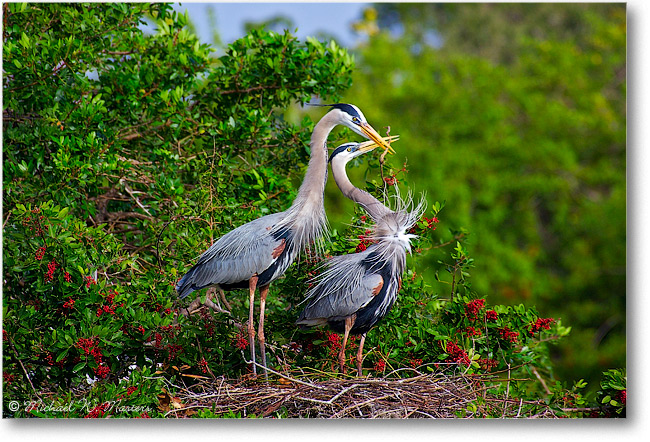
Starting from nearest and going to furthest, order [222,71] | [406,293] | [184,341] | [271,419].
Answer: [271,419] < [184,341] < [406,293] < [222,71]

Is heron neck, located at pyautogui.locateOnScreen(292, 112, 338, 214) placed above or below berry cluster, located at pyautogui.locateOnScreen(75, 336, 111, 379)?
above

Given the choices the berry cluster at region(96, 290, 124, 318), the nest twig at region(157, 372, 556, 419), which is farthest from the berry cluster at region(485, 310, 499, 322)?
the berry cluster at region(96, 290, 124, 318)

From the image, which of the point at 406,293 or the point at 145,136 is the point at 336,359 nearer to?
the point at 406,293

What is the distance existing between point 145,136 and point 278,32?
3.20 feet

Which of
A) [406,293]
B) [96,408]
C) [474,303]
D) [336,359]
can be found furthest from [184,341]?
[474,303]

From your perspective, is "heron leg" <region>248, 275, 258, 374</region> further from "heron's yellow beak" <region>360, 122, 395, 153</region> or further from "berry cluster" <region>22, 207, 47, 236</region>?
"berry cluster" <region>22, 207, 47, 236</region>

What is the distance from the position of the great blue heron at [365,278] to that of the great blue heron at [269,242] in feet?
0.58

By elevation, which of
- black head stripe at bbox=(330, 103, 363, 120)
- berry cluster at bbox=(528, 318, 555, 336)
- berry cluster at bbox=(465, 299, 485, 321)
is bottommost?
berry cluster at bbox=(528, 318, 555, 336)

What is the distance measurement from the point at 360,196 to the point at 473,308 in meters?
0.80

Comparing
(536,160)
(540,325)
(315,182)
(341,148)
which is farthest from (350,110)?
(536,160)

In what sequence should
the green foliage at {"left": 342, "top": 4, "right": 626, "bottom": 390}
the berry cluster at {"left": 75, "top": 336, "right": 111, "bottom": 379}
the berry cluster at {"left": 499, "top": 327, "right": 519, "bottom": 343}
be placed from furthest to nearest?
the green foliage at {"left": 342, "top": 4, "right": 626, "bottom": 390}, the berry cluster at {"left": 499, "top": 327, "right": 519, "bottom": 343}, the berry cluster at {"left": 75, "top": 336, "right": 111, "bottom": 379}

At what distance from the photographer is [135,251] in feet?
13.7

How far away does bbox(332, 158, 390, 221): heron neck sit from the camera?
363 centimetres

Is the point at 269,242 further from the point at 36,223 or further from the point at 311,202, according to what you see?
the point at 36,223
